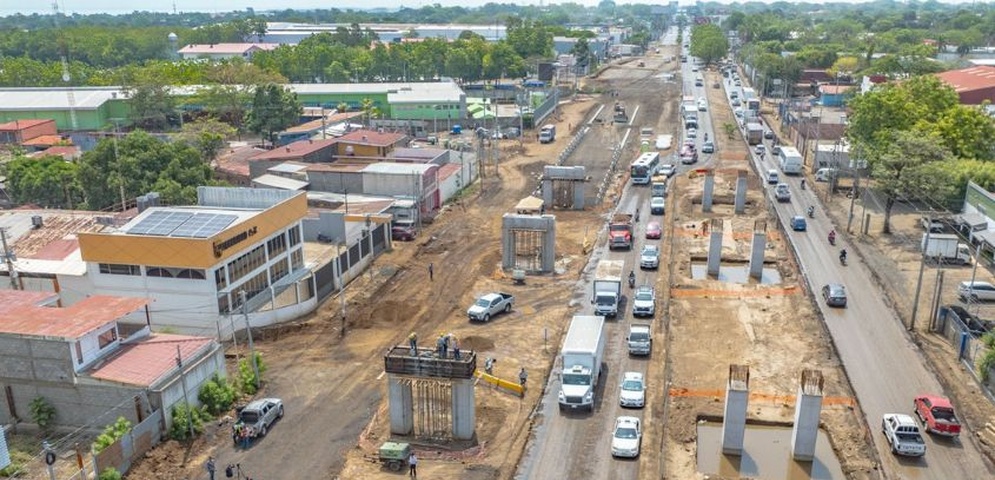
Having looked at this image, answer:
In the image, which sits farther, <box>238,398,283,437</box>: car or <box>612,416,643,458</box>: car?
<box>238,398,283,437</box>: car

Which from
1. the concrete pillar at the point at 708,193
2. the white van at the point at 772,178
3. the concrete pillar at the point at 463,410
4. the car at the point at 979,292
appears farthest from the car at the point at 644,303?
the white van at the point at 772,178

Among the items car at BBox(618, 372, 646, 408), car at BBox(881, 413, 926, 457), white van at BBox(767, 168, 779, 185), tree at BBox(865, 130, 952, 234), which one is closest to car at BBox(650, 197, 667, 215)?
white van at BBox(767, 168, 779, 185)

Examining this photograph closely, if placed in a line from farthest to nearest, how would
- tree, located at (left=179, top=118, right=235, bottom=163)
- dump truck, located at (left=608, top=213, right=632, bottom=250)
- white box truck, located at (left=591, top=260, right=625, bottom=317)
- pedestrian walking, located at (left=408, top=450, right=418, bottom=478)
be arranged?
tree, located at (left=179, top=118, right=235, bottom=163)
dump truck, located at (left=608, top=213, right=632, bottom=250)
white box truck, located at (left=591, top=260, right=625, bottom=317)
pedestrian walking, located at (left=408, top=450, right=418, bottom=478)

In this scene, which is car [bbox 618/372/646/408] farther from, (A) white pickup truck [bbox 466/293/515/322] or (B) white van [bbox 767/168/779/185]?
(B) white van [bbox 767/168/779/185]

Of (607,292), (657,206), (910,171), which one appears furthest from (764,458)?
(910,171)

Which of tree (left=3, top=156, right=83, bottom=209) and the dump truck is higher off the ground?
tree (left=3, top=156, right=83, bottom=209)

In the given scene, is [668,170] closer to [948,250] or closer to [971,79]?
[948,250]

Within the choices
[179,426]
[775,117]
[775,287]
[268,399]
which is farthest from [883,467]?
[775,117]
